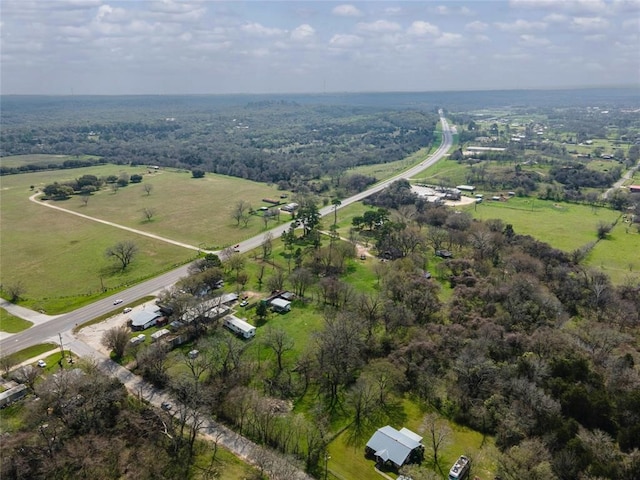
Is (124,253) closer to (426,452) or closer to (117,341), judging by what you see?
(117,341)

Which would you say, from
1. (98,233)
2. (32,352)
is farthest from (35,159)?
(32,352)

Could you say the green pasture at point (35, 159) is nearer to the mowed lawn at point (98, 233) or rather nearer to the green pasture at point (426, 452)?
the mowed lawn at point (98, 233)

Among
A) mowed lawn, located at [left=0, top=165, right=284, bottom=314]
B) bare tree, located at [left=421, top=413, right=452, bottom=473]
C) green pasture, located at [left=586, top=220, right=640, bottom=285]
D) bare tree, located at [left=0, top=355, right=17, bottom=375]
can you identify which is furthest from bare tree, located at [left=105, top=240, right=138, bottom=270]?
green pasture, located at [left=586, top=220, right=640, bottom=285]

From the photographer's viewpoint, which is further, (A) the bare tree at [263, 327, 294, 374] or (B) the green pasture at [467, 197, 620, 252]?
(B) the green pasture at [467, 197, 620, 252]

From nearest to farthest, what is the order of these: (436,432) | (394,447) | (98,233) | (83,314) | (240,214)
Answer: (394,447) → (436,432) → (83,314) → (98,233) → (240,214)

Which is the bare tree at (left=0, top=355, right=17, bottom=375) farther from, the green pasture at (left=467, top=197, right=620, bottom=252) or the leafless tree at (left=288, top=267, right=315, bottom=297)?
the green pasture at (left=467, top=197, right=620, bottom=252)

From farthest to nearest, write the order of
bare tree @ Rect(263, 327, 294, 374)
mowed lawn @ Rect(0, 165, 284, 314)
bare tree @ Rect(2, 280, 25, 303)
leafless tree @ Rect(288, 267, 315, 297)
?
1. mowed lawn @ Rect(0, 165, 284, 314)
2. leafless tree @ Rect(288, 267, 315, 297)
3. bare tree @ Rect(2, 280, 25, 303)
4. bare tree @ Rect(263, 327, 294, 374)

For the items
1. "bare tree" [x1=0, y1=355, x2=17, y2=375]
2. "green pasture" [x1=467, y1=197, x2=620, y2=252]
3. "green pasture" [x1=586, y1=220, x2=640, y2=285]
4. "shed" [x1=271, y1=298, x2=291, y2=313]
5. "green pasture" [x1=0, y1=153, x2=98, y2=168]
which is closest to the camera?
"bare tree" [x1=0, y1=355, x2=17, y2=375]
